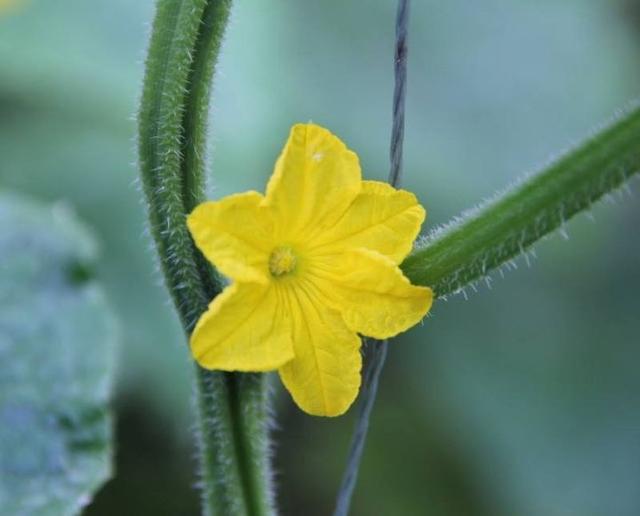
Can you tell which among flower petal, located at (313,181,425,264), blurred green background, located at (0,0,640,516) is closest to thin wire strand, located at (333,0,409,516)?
flower petal, located at (313,181,425,264)

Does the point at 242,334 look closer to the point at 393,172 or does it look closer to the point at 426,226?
the point at 393,172

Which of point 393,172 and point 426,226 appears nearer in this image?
point 393,172

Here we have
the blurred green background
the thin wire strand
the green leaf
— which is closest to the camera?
the thin wire strand

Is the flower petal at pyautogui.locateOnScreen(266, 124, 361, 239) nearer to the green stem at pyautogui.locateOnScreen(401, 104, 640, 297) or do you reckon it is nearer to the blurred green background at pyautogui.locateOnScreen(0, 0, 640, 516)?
the green stem at pyautogui.locateOnScreen(401, 104, 640, 297)

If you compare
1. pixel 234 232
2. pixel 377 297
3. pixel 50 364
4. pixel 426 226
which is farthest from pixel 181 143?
pixel 426 226

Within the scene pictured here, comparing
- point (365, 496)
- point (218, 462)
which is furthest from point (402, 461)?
point (218, 462)

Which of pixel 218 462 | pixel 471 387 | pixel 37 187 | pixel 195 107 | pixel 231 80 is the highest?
pixel 231 80

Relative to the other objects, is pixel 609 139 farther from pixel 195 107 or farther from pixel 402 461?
pixel 402 461
